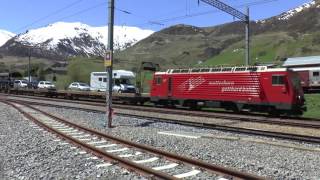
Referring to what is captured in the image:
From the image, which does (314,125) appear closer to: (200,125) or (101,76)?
(200,125)

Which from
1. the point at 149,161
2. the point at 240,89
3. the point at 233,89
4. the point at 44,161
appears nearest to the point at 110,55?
the point at 44,161

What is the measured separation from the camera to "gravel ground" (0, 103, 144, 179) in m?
10.7

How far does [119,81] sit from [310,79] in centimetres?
2346

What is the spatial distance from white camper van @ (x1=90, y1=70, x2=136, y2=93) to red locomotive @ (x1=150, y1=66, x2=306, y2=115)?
19.5 m

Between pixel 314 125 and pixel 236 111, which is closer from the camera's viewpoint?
pixel 314 125

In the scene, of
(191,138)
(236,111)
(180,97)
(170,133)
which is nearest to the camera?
(191,138)

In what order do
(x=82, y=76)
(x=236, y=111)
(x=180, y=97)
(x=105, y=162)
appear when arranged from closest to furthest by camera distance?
1. (x=105, y=162)
2. (x=236, y=111)
3. (x=180, y=97)
4. (x=82, y=76)

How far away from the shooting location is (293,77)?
3086cm

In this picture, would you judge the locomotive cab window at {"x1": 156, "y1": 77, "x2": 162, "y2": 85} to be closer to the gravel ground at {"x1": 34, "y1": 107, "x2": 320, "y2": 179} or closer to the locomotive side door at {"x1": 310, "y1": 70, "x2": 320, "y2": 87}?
the gravel ground at {"x1": 34, "y1": 107, "x2": 320, "y2": 179}

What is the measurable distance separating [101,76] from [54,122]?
44.6m

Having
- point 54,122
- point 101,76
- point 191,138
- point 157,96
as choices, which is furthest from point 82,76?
point 191,138

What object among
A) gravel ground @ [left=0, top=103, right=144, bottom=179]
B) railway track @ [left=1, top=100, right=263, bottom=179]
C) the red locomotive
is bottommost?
gravel ground @ [left=0, top=103, right=144, bottom=179]

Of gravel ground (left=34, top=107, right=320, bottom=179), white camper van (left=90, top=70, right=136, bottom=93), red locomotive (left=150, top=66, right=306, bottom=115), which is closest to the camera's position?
gravel ground (left=34, top=107, right=320, bottom=179)

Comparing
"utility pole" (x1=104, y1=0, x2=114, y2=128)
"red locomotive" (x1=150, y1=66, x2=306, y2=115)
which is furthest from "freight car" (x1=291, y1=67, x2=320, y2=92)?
"utility pole" (x1=104, y1=0, x2=114, y2=128)
